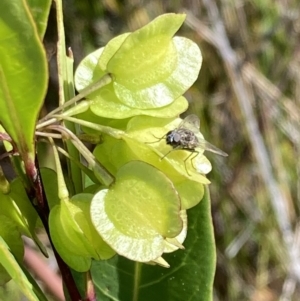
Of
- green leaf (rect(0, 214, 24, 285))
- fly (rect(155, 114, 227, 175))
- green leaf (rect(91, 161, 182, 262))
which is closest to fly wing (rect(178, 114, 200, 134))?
fly (rect(155, 114, 227, 175))

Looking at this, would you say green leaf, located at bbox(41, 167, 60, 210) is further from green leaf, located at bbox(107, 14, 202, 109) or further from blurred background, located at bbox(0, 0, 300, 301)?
blurred background, located at bbox(0, 0, 300, 301)

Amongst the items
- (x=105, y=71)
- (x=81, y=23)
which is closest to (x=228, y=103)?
(x=81, y=23)

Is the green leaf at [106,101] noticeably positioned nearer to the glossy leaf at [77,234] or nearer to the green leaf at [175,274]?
the glossy leaf at [77,234]

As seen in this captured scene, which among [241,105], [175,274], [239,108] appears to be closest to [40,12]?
[175,274]

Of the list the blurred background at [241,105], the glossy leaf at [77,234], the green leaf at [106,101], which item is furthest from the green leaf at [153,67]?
the blurred background at [241,105]

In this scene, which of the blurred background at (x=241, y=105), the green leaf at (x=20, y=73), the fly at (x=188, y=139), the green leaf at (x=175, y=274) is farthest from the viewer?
the blurred background at (x=241, y=105)

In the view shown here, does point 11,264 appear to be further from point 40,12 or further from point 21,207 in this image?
point 40,12
